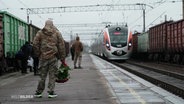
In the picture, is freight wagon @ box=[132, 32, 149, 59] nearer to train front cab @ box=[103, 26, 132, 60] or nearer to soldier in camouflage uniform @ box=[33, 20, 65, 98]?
train front cab @ box=[103, 26, 132, 60]

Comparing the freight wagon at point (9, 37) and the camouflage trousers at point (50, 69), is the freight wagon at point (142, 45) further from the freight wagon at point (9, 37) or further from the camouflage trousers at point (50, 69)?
the camouflage trousers at point (50, 69)

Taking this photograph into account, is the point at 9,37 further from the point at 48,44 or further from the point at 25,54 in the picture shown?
the point at 48,44

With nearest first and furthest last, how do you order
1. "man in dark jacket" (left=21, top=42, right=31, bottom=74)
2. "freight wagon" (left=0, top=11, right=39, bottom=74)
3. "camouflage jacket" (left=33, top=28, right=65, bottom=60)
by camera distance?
"camouflage jacket" (left=33, top=28, right=65, bottom=60) → "freight wagon" (left=0, top=11, right=39, bottom=74) → "man in dark jacket" (left=21, top=42, right=31, bottom=74)

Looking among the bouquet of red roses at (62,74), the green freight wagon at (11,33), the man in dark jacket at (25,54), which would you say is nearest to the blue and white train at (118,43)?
the green freight wagon at (11,33)

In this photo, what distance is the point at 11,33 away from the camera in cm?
2039

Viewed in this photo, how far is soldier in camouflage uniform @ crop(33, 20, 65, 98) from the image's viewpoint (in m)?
9.79

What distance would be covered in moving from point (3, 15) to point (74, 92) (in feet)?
29.4

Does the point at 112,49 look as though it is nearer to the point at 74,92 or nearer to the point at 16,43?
the point at 16,43

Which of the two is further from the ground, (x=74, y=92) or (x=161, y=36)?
(x=161, y=36)

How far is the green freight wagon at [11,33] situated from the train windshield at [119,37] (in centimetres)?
1079

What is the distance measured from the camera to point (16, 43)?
22000 millimetres

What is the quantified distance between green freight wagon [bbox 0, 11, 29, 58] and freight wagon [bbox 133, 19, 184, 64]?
937 centimetres

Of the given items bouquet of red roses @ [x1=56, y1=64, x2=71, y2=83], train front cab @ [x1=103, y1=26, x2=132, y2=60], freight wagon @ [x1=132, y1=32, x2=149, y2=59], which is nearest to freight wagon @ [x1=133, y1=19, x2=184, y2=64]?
freight wagon @ [x1=132, y1=32, x2=149, y2=59]

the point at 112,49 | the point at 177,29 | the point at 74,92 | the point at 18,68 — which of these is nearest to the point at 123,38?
the point at 112,49
